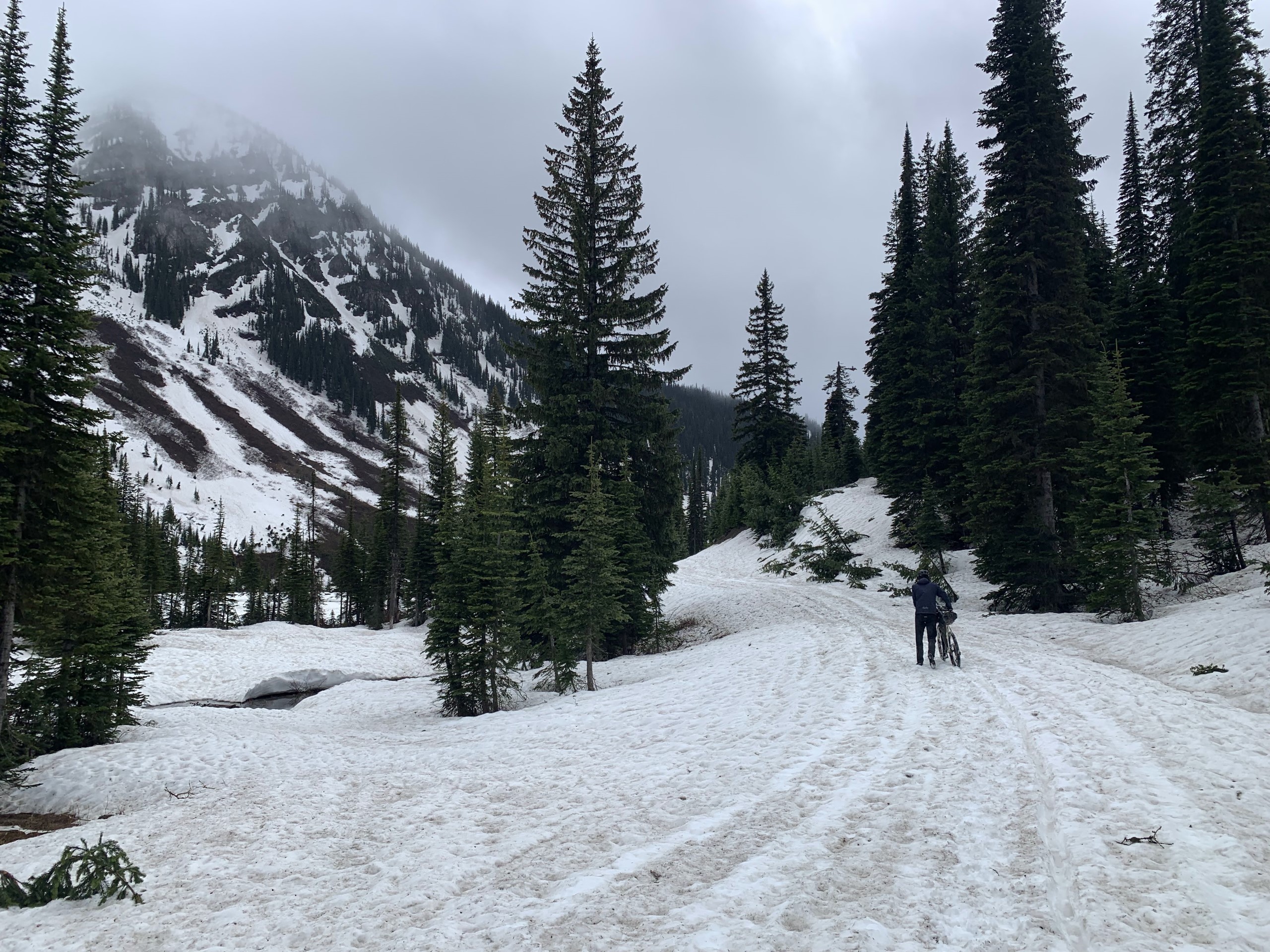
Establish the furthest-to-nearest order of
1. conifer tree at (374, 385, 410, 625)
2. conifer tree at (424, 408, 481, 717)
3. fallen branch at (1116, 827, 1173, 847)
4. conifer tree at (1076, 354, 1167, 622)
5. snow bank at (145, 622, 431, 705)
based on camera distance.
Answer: conifer tree at (374, 385, 410, 625) → snow bank at (145, 622, 431, 705) → conifer tree at (424, 408, 481, 717) → conifer tree at (1076, 354, 1167, 622) → fallen branch at (1116, 827, 1173, 847)

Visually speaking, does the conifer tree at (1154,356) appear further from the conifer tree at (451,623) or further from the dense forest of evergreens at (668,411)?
Answer: the conifer tree at (451,623)

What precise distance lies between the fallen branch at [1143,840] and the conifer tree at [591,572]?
11.7m

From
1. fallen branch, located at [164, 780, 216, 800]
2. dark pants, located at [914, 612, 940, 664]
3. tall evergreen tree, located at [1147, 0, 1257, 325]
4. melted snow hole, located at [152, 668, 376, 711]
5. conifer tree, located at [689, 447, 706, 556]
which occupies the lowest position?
melted snow hole, located at [152, 668, 376, 711]

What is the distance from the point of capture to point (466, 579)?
1658 cm

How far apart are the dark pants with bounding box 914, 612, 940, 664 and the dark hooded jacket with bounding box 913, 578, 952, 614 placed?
89 mm

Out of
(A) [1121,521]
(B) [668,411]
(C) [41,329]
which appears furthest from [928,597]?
(C) [41,329]

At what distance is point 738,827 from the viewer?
5.70m

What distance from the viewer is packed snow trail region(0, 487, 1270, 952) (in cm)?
412

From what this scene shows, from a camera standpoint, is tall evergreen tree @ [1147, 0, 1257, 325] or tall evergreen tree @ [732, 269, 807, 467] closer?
tall evergreen tree @ [1147, 0, 1257, 325]

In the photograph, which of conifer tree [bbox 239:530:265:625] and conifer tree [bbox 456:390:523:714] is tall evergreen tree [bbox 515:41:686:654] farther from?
conifer tree [bbox 239:530:265:625]

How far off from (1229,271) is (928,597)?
1739cm

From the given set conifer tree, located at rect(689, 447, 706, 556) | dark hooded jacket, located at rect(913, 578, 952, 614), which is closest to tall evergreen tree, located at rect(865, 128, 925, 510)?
dark hooded jacket, located at rect(913, 578, 952, 614)

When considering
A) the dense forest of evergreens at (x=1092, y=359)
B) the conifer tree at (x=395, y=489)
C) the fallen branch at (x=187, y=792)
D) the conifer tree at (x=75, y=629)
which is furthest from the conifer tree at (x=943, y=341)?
the conifer tree at (x=395, y=489)

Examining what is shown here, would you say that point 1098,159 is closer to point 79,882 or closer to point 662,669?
point 662,669
